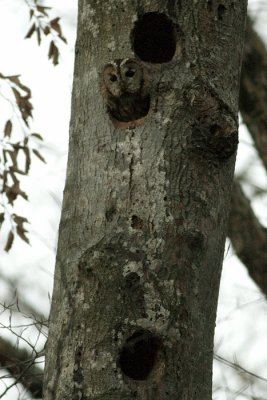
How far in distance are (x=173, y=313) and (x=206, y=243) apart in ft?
0.77

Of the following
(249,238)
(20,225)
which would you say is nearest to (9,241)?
(20,225)

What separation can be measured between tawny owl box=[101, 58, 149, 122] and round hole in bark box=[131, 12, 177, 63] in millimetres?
121

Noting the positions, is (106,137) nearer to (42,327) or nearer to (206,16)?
(206,16)

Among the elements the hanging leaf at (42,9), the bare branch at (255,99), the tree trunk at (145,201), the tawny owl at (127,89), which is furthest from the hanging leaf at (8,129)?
the tawny owl at (127,89)

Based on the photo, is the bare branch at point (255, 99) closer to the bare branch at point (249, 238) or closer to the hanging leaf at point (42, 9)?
the bare branch at point (249, 238)

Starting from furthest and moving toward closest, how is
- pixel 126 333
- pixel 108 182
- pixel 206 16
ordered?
pixel 206 16, pixel 108 182, pixel 126 333

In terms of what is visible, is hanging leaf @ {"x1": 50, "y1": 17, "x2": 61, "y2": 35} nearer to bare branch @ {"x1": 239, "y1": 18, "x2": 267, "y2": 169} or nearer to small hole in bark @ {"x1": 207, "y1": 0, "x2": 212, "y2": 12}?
bare branch @ {"x1": 239, "y1": 18, "x2": 267, "y2": 169}

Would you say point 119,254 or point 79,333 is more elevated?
point 119,254

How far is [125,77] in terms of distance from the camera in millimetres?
2807

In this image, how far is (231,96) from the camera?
2.87 meters

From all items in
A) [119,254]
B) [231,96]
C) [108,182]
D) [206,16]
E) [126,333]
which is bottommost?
[126,333]

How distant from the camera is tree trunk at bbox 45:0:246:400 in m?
2.54

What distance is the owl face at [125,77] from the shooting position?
110 inches

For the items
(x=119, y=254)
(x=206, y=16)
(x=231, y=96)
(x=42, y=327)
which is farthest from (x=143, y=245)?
(x=42, y=327)
